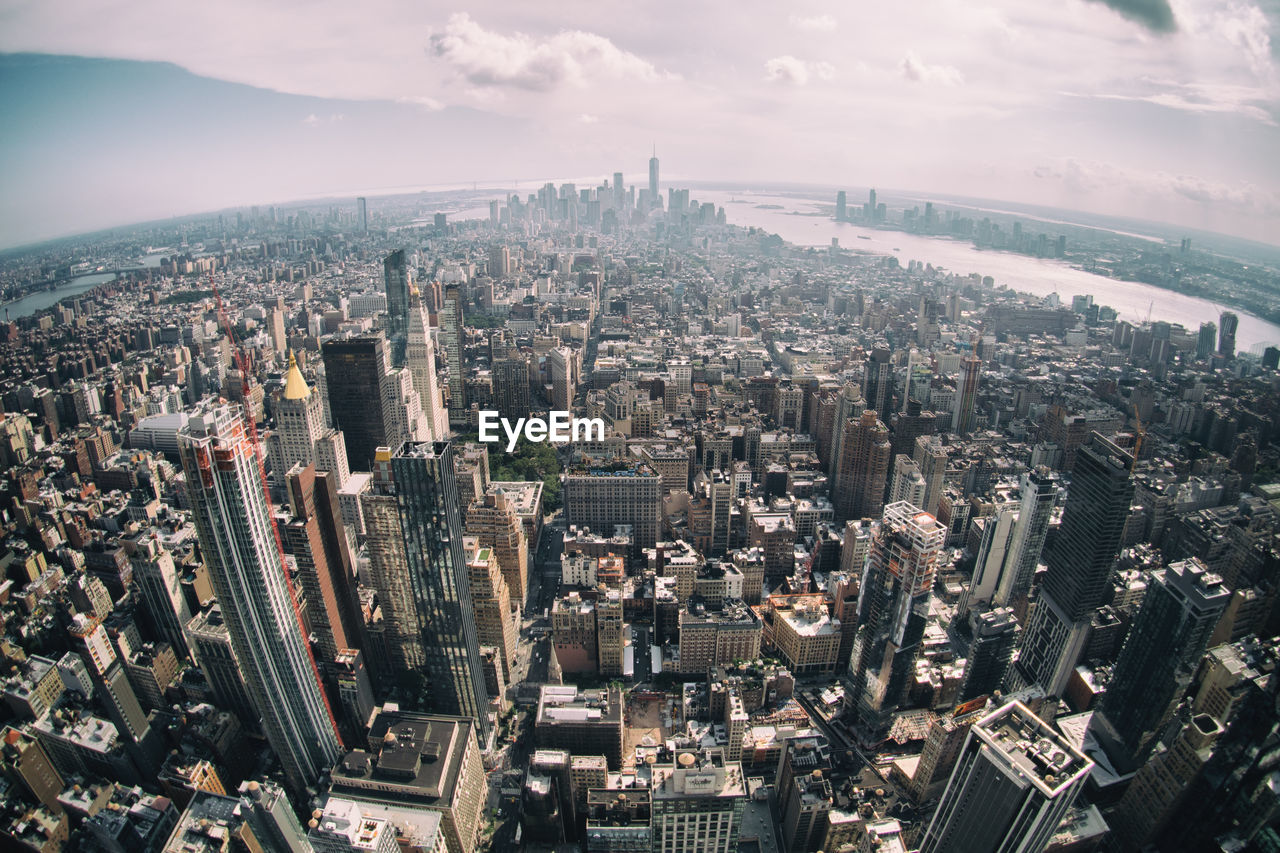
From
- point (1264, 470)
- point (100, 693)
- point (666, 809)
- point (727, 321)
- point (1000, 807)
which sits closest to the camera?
point (1000, 807)

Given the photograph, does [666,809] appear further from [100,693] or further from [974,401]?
[974,401]

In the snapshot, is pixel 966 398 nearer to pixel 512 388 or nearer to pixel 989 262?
pixel 512 388

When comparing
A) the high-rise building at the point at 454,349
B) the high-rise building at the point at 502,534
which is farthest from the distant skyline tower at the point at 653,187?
the high-rise building at the point at 502,534

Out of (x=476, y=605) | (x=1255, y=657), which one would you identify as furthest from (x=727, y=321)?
(x=1255, y=657)

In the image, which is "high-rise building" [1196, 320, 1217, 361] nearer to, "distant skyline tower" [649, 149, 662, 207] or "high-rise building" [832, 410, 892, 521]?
"high-rise building" [832, 410, 892, 521]

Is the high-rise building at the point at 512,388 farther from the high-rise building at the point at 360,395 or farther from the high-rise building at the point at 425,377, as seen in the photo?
the high-rise building at the point at 360,395

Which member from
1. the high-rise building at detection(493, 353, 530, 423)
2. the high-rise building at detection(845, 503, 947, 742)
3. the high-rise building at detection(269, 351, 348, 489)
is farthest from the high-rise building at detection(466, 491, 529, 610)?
the high-rise building at detection(493, 353, 530, 423)
